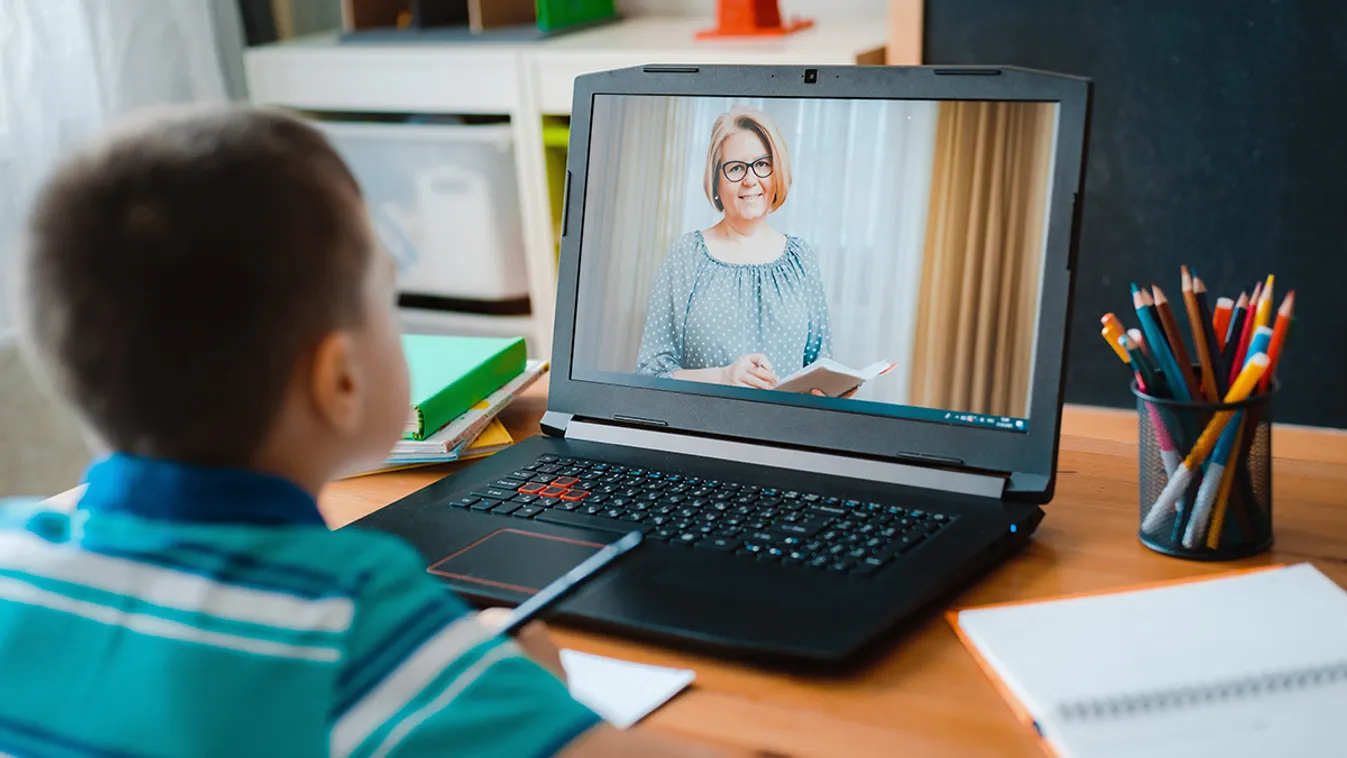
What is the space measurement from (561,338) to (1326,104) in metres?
1.15

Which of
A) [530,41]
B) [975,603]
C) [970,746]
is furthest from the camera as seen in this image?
[530,41]

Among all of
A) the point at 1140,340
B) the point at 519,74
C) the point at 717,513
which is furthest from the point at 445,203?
the point at 1140,340

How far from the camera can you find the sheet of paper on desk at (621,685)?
2.19ft

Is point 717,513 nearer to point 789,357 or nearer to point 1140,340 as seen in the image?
point 789,357

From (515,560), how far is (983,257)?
367 mm

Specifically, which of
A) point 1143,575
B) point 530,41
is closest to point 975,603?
point 1143,575

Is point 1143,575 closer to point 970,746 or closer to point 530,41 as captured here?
point 970,746

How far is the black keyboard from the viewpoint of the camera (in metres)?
0.80

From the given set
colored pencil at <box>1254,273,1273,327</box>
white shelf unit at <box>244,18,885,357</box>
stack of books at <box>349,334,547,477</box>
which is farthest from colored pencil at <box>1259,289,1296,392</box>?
white shelf unit at <box>244,18,885,357</box>

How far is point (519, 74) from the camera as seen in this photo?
213cm

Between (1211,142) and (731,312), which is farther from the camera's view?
(1211,142)

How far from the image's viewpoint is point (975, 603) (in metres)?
0.76

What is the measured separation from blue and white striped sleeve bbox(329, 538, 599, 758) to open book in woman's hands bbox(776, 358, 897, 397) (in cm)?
44

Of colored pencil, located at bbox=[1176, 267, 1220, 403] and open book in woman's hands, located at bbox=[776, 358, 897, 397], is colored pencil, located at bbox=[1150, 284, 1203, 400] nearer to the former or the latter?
colored pencil, located at bbox=[1176, 267, 1220, 403]
